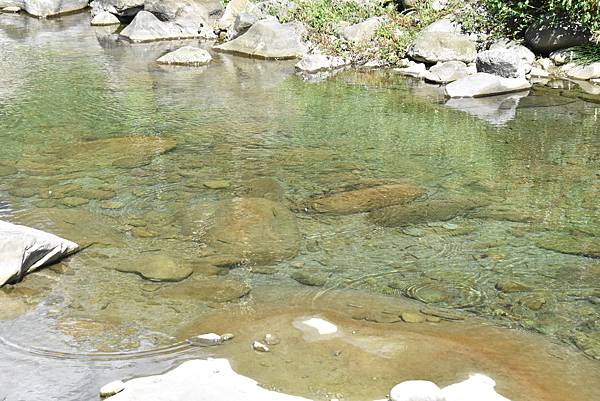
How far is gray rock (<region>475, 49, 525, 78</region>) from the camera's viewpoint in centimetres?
1452

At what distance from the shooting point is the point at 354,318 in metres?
5.51

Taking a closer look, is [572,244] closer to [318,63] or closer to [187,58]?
[318,63]

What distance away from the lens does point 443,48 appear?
16156 mm

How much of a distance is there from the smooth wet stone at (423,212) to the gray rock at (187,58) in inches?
405

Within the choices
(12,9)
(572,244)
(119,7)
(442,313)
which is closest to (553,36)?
(572,244)

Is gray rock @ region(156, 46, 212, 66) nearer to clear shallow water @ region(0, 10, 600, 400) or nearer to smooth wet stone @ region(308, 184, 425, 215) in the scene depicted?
clear shallow water @ region(0, 10, 600, 400)

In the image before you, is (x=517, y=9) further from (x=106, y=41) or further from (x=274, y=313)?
(x=274, y=313)

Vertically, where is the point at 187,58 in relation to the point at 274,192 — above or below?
above

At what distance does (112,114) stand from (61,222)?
5128 millimetres

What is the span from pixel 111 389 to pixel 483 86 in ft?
36.5

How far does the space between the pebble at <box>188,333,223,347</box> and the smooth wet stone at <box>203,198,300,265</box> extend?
5.03ft

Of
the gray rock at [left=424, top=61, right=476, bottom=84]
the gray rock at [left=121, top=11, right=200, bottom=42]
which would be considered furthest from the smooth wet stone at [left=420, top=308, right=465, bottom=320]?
the gray rock at [left=121, top=11, right=200, bottom=42]

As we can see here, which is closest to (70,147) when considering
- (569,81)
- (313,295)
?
(313,295)

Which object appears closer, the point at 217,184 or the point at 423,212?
the point at 423,212
